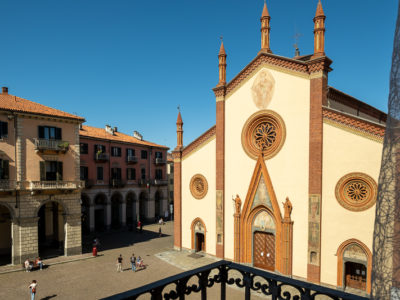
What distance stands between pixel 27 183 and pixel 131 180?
1814cm

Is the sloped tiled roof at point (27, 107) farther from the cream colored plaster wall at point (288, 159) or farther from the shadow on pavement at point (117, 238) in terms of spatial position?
the cream colored plaster wall at point (288, 159)

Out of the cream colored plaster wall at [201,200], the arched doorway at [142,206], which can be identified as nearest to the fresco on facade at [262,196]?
the cream colored plaster wall at [201,200]

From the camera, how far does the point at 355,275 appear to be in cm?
1562

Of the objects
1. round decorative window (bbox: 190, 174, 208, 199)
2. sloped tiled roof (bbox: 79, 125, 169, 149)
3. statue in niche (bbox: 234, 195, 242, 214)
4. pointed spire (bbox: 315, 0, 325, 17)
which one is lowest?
statue in niche (bbox: 234, 195, 242, 214)

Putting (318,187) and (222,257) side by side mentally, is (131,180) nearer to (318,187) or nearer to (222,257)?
(222,257)

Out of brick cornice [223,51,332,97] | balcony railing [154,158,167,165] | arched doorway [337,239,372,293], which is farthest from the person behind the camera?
balcony railing [154,158,167,165]

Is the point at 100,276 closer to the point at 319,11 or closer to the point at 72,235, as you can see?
the point at 72,235

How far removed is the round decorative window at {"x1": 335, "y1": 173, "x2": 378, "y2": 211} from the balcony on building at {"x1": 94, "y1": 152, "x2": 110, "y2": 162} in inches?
1123

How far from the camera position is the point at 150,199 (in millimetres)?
41312

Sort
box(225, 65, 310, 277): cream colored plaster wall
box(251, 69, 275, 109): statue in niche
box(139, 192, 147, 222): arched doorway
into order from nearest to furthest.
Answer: box(225, 65, 310, 277): cream colored plaster wall
box(251, 69, 275, 109): statue in niche
box(139, 192, 147, 222): arched doorway

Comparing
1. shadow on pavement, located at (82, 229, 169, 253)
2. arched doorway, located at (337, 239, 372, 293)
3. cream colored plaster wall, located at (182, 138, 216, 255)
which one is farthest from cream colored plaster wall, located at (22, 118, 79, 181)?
arched doorway, located at (337, 239, 372, 293)

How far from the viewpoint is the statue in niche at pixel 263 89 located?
63.8 feet

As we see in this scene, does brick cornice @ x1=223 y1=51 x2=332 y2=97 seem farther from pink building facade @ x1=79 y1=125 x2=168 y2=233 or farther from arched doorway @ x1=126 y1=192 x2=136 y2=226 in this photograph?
arched doorway @ x1=126 y1=192 x2=136 y2=226

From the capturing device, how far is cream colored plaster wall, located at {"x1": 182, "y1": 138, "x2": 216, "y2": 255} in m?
22.8
